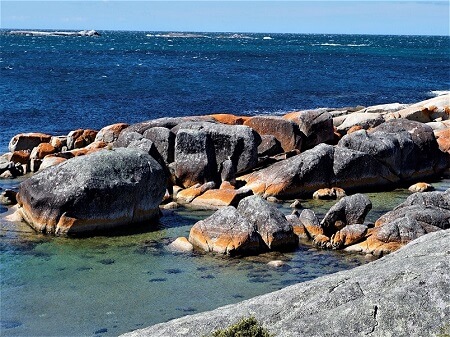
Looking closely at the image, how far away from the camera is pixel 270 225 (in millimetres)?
21344

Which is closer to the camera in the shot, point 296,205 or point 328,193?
point 296,205

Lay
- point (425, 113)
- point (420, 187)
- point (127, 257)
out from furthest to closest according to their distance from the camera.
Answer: point (425, 113) < point (420, 187) < point (127, 257)

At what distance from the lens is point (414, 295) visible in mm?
9656

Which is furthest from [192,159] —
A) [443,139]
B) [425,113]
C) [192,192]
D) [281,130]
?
[425,113]

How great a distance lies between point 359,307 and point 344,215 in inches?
544

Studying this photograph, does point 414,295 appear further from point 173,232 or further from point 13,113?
point 13,113

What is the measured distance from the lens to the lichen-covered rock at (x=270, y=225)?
21234 millimetres

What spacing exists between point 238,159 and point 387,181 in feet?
21.5

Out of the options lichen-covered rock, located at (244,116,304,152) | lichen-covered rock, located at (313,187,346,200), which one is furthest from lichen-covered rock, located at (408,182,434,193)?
lichen-covered rock, located at (244,116,304,152)

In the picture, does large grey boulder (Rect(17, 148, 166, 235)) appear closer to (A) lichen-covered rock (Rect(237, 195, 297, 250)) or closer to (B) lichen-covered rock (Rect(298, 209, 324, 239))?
(A) lichen-covered rock (Rect(237, 195, 297, 250))

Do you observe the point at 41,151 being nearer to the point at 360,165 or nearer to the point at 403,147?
the point at 360,165

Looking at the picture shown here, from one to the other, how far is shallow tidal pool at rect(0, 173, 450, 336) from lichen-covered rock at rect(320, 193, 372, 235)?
1.71 meters

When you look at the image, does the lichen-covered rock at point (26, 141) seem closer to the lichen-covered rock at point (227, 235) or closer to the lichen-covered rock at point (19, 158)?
the lichen-covered rock at point (19, 158)

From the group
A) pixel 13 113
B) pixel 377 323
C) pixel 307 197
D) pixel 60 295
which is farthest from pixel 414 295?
pixel 13 113
